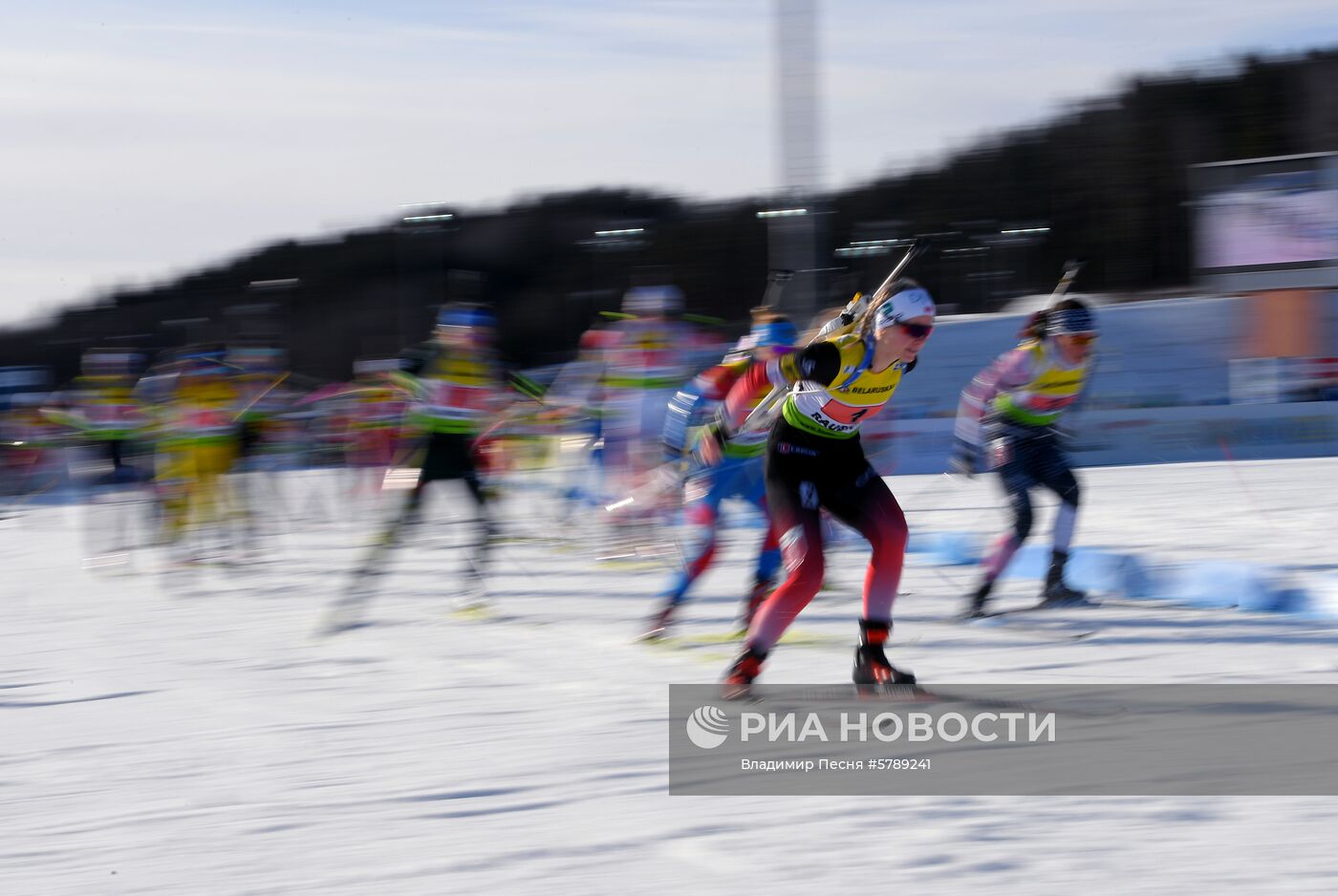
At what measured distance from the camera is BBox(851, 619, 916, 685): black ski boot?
5.41m

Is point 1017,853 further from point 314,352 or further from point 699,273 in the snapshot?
point 314,352

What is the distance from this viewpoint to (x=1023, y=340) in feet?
25.6

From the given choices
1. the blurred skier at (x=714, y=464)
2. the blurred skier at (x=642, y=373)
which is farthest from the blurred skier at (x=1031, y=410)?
the blurred skier at (x=642, y=373)

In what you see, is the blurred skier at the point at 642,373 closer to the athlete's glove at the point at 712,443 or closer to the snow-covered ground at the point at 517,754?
the snow-covered ground at the point at 517,754

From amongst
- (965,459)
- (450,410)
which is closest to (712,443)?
(965,459)

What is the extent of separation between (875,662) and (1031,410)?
8.62 feet

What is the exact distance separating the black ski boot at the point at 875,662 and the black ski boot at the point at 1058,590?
2566 mm

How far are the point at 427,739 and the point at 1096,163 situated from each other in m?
43.5

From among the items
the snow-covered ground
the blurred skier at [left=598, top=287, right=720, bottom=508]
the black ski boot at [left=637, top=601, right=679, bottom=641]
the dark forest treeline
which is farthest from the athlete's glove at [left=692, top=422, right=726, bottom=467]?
the dark forest treeline

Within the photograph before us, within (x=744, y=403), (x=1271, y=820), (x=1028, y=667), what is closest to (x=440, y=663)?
(x=744, y=403)

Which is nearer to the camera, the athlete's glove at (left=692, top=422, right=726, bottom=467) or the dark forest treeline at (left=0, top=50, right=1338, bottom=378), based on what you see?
the athlete's glove at (left=692, top=422, right=726, bottom=467)

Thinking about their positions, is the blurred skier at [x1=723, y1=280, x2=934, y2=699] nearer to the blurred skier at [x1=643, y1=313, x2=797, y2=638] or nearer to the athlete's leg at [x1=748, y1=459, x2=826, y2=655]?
the athlete's leg at [x1=748, y1=459, x2=826, y2=655]

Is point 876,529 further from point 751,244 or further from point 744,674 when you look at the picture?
point 751,244

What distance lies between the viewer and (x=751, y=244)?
47.1 meters
